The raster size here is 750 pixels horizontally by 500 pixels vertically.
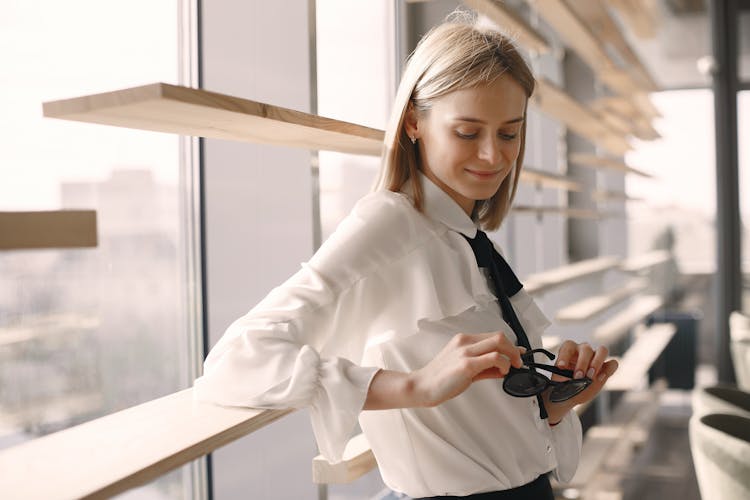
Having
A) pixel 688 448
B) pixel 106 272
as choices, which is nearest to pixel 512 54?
pixel 106 272

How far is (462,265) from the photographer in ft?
4.14

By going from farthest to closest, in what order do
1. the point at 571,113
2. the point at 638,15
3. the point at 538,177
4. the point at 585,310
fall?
the point at 638,15 → the point at 585,310 → the point at 571,113 → the point at 538,177

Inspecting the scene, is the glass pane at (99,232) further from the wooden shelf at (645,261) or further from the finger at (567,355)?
the wooden shelf at (645,261)

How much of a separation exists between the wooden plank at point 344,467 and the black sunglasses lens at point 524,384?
1.57 feet

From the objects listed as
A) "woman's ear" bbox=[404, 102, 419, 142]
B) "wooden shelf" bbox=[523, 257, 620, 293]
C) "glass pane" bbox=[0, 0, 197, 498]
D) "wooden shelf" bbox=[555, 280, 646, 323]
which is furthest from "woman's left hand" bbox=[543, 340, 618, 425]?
"wooden shelf" bbox=[555, 280, 646, 323]

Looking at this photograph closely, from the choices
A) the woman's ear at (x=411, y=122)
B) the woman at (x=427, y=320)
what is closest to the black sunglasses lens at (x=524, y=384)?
the woman at (x=427, y=320)

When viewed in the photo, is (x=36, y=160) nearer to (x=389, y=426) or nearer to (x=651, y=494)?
(x=389, y=426)

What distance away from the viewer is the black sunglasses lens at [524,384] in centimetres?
104

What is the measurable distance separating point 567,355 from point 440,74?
454mm

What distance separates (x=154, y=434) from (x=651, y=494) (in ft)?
13.0

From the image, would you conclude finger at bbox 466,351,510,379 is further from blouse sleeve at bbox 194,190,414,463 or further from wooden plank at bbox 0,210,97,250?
wooden plank at bbox 0,210,97,250

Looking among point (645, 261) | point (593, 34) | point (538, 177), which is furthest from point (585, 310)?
point (645, 261)

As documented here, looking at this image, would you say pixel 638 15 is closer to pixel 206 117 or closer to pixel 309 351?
pixel 206 117

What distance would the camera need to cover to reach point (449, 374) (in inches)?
A: 37.5
